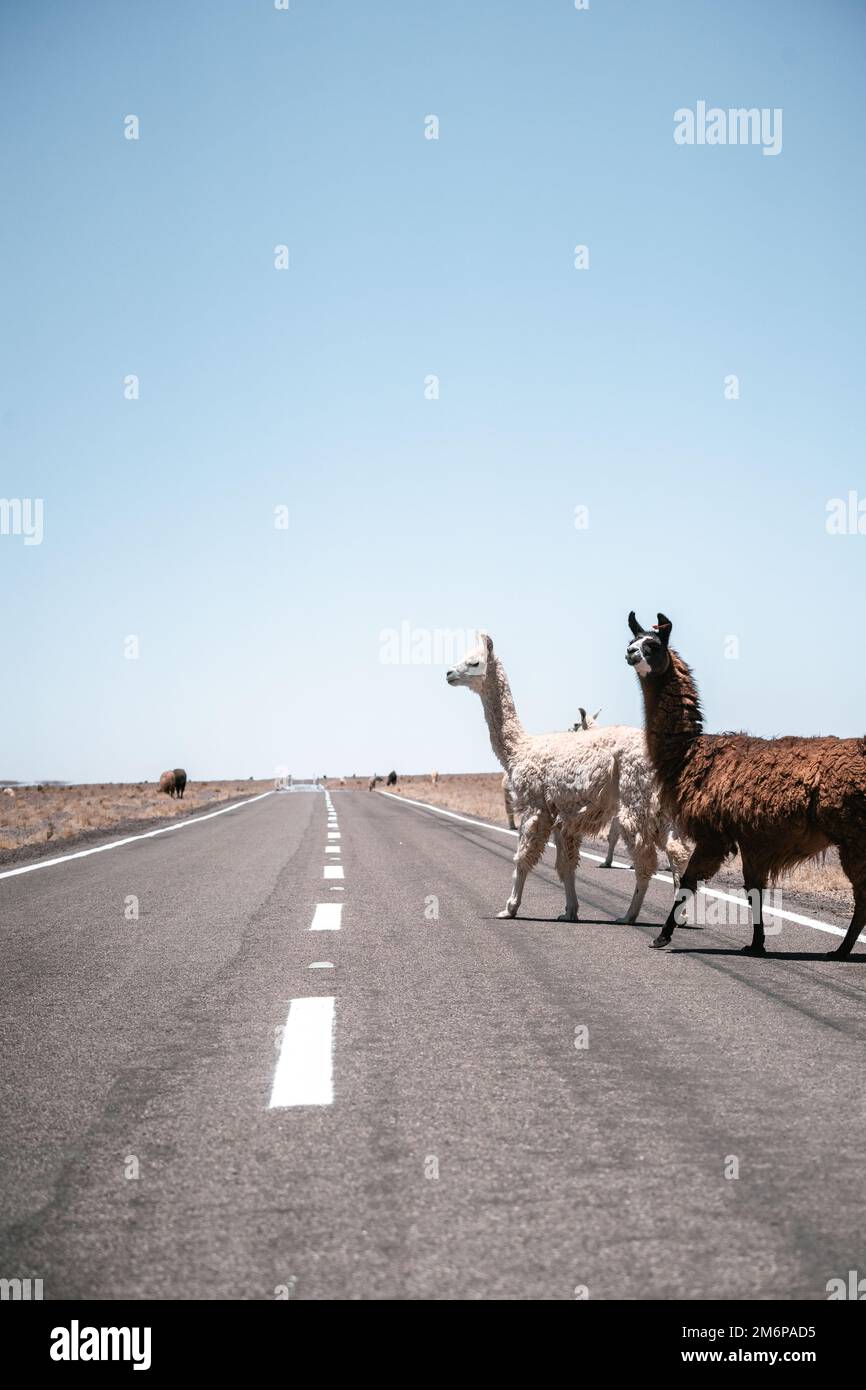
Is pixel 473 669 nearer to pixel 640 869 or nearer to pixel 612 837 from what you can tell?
pixel 640 869

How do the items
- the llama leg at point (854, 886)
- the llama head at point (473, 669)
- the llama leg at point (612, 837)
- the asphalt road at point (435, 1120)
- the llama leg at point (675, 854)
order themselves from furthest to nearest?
1. the llama leg at point (612, 837)
2. the llama head at point (473, 669)
3. the llama leg at point (675, 854)
4. the llama leg at point (854, 886)
5. the asphalt road at point (435, 1120)

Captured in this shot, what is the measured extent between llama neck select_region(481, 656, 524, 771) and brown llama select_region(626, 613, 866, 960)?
2317 mm

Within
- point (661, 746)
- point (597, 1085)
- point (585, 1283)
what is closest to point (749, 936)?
point (661, 746)

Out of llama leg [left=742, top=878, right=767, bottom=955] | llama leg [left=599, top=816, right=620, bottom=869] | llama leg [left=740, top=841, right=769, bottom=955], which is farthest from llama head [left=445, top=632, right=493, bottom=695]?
llama leg [left=742, top=878, right=767, bottom=955]

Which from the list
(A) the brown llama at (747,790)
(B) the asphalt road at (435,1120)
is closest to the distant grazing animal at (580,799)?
(A) the brown llama at (747,790)

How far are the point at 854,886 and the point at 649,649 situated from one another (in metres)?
2.46

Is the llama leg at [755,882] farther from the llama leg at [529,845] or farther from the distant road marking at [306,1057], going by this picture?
the distant road marking at [306,1057]

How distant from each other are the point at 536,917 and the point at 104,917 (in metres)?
3.87

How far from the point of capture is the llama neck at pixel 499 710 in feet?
38.7

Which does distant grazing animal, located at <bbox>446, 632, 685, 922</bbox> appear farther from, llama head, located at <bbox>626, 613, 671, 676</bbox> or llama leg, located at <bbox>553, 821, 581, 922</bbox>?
llama head, located at <bbox>626, 613, 671, 676</bbox>

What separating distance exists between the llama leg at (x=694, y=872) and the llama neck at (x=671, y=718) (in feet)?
2.18

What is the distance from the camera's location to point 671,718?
31.2 ft

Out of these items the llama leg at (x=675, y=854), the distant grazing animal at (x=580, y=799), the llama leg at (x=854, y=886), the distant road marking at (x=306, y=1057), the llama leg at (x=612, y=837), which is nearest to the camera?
the distant road marking at (x=306, y=1057)
